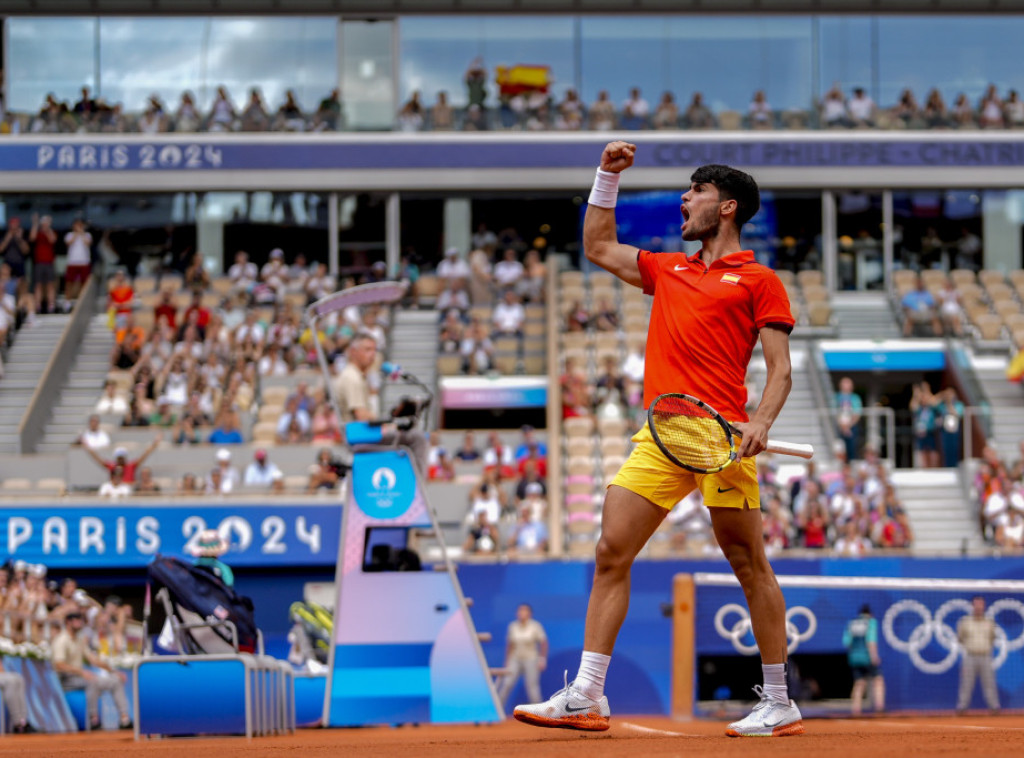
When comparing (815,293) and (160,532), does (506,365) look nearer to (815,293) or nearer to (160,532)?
(815,293)

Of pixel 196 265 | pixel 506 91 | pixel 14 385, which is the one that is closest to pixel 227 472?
pixel 14 385

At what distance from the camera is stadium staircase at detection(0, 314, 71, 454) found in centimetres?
2246

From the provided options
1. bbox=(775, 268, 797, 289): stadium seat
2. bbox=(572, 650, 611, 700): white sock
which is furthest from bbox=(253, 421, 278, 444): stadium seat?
bbox=(572, 650, 611, 700): white sock

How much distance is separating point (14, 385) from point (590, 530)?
10094mm

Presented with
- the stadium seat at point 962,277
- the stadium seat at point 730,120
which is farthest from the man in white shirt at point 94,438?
the stadium seat at point 962,277

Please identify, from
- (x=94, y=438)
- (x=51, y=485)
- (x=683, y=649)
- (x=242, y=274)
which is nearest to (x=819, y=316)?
(x=242, y=274)

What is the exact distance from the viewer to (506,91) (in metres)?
27.4

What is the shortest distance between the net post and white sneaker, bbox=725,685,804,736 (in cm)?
707

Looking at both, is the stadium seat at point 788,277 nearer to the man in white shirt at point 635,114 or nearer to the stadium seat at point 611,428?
the man in white shirt at point 635,114

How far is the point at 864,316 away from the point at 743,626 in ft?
39.7

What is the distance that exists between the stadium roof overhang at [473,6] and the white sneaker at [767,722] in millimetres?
22869

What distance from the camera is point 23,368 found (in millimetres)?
23969

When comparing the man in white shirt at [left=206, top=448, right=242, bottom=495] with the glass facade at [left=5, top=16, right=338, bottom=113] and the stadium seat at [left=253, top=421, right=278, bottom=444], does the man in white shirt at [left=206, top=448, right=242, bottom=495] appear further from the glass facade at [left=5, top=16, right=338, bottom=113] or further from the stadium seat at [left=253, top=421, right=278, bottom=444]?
the glass facade at [left=5, top=16, right=338, bottom=113]

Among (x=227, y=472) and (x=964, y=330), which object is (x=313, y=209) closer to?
(x=227, y=472)
